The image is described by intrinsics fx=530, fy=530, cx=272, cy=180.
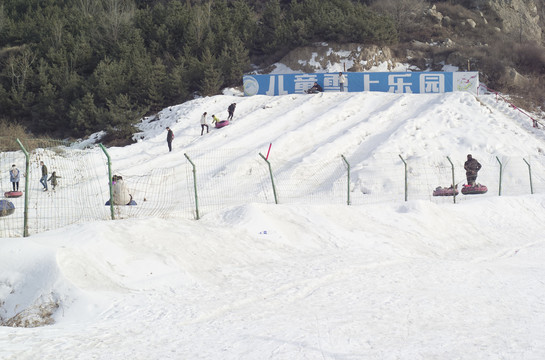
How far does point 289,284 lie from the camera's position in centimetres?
892

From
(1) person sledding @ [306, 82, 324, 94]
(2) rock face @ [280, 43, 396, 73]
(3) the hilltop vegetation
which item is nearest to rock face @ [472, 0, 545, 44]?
(3) the hilltop vegetation

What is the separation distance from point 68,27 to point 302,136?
97.1 ft

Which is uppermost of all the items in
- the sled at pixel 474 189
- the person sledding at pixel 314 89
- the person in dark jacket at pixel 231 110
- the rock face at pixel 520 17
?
the rock face at pixel 520 17

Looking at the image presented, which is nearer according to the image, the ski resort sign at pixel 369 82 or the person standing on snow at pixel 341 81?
the ski resort sign at pixel 369 82

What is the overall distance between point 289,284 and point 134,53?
34394 millimetres

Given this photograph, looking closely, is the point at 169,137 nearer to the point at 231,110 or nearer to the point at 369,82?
the point at 231,110

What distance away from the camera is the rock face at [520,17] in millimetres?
49438

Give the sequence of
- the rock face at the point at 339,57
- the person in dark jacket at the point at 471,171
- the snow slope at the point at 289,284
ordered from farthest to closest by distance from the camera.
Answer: the rock face at the point at 339,57
the person in dark jacket at the point at 471,171
the snow slope at the point at 289,284

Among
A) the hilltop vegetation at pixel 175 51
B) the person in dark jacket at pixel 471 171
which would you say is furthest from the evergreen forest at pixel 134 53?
the person in dark jacket at pixel 471 171

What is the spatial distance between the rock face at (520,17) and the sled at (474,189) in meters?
33.2

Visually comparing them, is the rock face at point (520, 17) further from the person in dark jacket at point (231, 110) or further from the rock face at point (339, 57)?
the person in dark jacket at point (231, 110)

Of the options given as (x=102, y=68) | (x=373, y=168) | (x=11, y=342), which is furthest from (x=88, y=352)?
(x=102, y=68)

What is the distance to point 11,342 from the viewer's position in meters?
5.86

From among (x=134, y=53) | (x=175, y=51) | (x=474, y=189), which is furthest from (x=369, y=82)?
(x=175, y=51)
